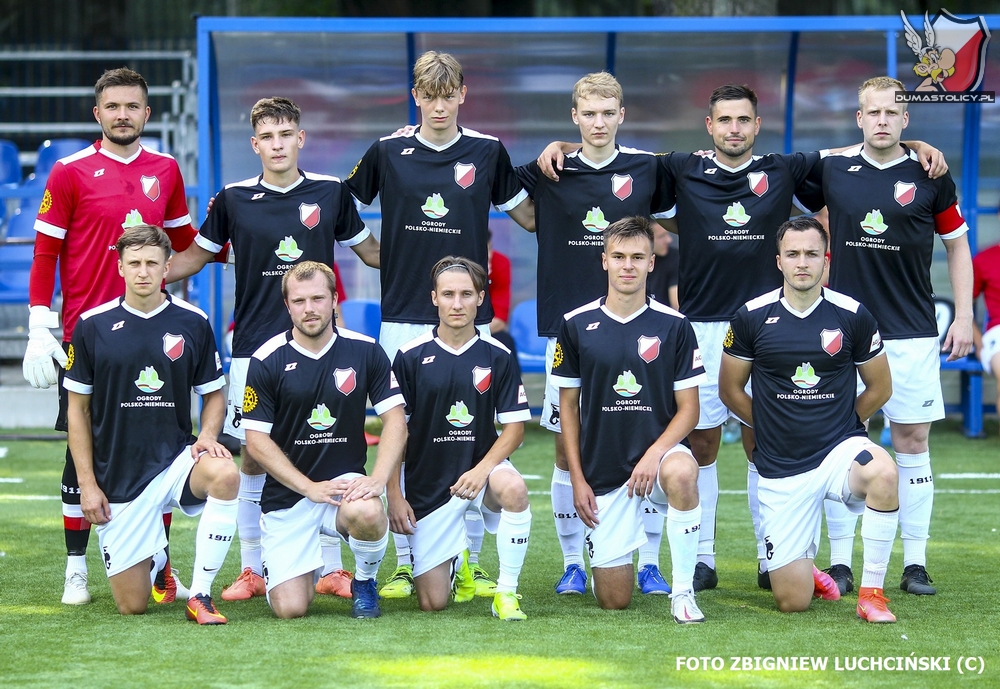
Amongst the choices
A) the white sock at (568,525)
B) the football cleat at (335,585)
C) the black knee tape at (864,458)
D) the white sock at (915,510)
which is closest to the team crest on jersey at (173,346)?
the football cleat at (335,585)

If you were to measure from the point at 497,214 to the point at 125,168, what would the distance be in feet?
15.3

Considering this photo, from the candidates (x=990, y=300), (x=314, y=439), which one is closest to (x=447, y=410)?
(x=314, y=439)

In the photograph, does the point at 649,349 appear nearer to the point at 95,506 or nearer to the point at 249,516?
the point at 249,516

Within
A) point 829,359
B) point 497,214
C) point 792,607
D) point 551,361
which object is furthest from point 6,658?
point 497,214

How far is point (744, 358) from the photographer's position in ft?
15.7

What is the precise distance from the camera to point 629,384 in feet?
15.5

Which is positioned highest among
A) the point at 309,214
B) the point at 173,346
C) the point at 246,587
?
the point at 309,214

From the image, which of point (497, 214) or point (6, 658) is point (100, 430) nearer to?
point (6, 658)

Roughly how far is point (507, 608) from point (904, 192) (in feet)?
7.93

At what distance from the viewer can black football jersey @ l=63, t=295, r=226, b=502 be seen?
4.63m

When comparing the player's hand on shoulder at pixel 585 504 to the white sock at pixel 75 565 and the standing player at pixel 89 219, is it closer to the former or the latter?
the standing player at pixel 89 219

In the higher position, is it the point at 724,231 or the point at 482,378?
the point at 724,231

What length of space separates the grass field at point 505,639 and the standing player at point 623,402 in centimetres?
29

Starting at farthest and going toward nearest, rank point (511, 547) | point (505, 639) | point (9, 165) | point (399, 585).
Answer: point (9, 165)
point (399, 585)
point (511, 547)
point (505, 639)
